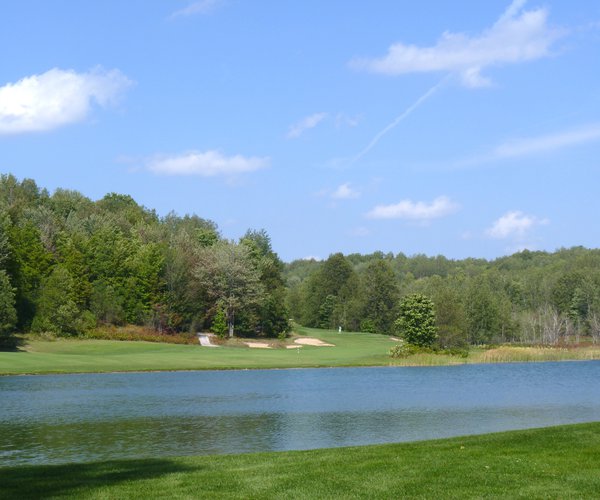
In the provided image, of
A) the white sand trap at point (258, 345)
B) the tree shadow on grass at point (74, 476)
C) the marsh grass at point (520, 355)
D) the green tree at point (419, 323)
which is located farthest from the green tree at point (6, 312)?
the tree shadow on grass at point (74, 476)

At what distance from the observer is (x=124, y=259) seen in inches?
3915

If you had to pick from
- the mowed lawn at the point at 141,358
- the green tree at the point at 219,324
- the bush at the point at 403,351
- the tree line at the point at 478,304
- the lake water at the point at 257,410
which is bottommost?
the lake water at the point at 257,410

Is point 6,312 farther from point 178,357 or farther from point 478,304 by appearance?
point 478,304

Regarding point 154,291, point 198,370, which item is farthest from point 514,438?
point 154,291

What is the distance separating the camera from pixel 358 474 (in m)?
14.2

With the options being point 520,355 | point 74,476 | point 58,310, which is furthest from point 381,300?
point 74,476

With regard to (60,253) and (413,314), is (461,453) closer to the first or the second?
(413,314)

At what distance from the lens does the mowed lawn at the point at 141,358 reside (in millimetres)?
57906

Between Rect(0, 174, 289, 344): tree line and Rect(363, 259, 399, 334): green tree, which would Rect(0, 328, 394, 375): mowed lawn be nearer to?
Rect(0, 174, 289, 344): tree line

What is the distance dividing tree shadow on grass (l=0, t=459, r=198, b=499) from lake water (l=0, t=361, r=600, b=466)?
5.43 m

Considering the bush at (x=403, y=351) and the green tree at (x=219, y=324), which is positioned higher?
the green tree at (x=219, y=324)

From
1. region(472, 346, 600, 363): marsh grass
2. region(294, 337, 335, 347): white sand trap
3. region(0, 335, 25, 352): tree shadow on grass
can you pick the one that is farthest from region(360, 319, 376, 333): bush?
region(0, 335, 25, 352): tree shadow on grass

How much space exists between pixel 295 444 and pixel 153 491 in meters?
11.2

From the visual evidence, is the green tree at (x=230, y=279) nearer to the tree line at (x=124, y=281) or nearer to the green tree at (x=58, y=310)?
the tree line at (x=124, y=281)
